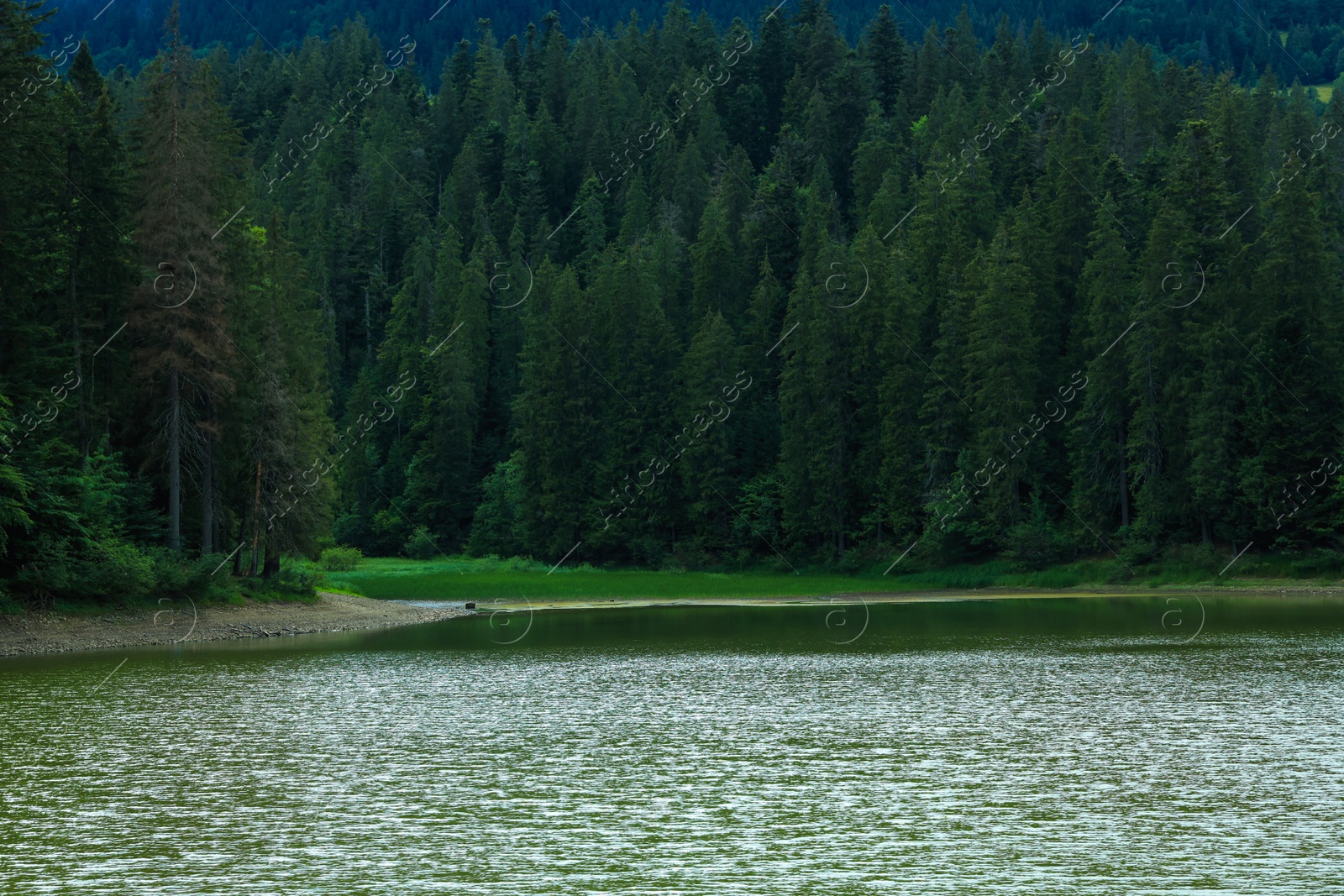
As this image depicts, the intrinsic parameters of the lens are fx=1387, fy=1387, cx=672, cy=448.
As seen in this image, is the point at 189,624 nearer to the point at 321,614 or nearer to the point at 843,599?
the point at 321,614

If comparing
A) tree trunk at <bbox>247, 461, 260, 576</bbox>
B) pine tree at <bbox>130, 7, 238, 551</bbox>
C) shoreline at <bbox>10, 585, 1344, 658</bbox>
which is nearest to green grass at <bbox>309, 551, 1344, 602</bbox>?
shoreline at <bbox>10, 585, 1344, 658</bbox>

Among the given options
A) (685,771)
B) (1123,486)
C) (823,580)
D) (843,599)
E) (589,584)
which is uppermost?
(1123,486)

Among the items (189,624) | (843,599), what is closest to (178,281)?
(189,624)

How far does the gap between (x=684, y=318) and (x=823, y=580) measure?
31.4 m

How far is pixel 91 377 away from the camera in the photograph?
53.6 m

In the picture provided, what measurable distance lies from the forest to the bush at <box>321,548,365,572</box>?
35.6ft

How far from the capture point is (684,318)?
4259 inches

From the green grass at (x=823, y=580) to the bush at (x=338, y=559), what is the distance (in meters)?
4.34

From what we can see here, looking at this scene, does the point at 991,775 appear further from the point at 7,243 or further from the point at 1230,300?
the point at 1230,300

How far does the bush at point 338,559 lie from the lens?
92562mm

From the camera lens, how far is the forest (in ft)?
177

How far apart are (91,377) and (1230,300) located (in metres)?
60.9

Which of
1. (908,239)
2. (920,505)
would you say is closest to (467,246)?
(908,239)

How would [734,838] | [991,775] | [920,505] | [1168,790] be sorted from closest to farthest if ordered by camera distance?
[734,838] → [1168,790] → [991,775] → [920,505]
